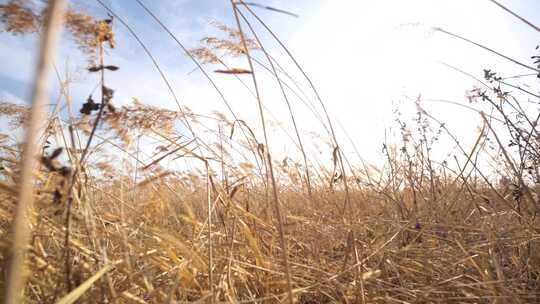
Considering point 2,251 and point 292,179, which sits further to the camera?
point 292,179

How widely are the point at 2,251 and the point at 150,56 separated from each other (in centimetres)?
85

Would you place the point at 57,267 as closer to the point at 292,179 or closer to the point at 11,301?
the point at 11,301

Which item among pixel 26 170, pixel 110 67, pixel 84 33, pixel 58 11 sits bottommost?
pixel 26 170

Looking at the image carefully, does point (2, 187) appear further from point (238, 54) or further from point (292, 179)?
point (292, 179)

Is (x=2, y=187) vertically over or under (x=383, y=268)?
over

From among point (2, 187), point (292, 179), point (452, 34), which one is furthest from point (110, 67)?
point (292, 179)

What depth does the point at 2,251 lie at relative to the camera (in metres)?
0.88

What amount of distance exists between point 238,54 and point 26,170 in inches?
52.4

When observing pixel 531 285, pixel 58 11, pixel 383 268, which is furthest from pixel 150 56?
pixel 531 285

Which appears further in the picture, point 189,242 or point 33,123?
point 189,242

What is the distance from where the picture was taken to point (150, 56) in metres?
1.38

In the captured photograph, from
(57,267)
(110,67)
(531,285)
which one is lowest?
(531,285)

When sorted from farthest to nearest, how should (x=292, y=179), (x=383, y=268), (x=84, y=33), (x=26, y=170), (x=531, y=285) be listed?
(x=292, y=179), (x=383, y=268), (x=531, y=285), (x=84, y=33), (x=26, y=170)

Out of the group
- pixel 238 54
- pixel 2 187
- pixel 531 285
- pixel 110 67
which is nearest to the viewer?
pixel 2 187
